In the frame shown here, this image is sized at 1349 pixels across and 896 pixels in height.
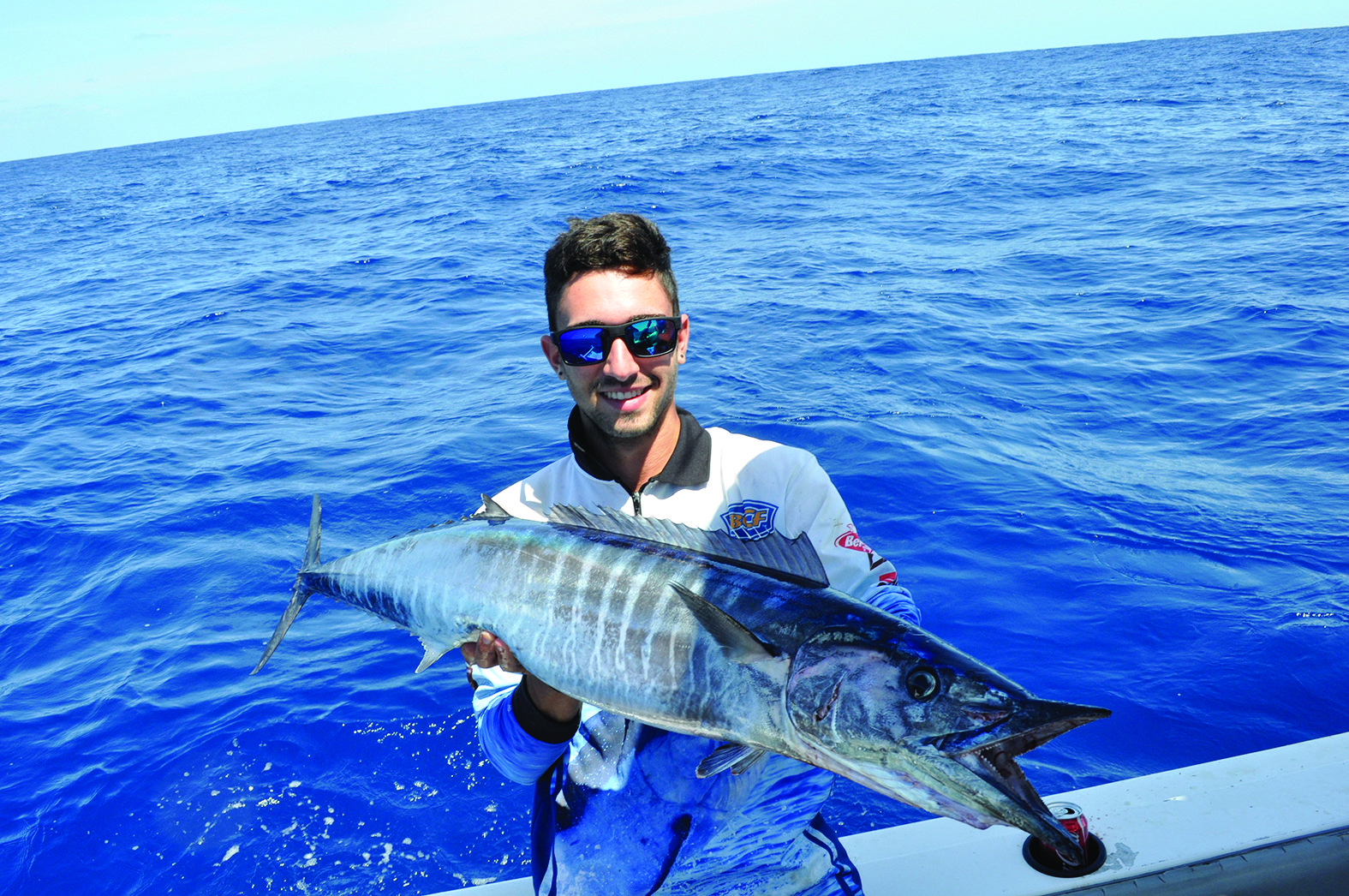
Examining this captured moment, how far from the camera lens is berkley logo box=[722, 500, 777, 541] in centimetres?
304

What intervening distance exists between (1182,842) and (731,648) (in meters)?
2.26

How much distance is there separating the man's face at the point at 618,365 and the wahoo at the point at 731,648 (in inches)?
18.4

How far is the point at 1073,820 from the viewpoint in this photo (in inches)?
127

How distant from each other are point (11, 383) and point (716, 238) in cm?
1338

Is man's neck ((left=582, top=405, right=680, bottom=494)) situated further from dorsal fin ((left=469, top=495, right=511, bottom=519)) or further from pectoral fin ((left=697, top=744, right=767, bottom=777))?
pectoral fin ((left=697, top=744, right=767, bottom=777))

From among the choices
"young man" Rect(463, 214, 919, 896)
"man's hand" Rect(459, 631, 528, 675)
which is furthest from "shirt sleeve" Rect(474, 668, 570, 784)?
"man's hand" Rect(459, 631, 528, 675)

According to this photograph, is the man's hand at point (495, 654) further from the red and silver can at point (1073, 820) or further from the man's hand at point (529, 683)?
the red and silver can at point (1073, 820)

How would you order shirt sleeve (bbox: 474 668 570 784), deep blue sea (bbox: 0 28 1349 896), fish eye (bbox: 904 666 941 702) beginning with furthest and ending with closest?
deep blue sea (bbox: 0 28 1349 896) < shirt sleeve (bbox: 474 668 570 784) < fish eye (bbox: 904 666 941 702)

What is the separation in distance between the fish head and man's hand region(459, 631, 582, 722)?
2.83 feet

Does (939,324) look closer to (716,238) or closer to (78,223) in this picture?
(716,238)

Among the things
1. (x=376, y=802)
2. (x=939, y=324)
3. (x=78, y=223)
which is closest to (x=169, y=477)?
(x=376, y=802)

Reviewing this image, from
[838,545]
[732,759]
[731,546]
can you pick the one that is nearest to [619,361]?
[731,546]

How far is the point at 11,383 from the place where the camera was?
14.9 meters

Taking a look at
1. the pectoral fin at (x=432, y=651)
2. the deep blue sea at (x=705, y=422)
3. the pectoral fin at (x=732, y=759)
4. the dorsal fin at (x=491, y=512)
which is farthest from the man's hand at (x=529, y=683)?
the deep blue sea at (x=705, y=422)
